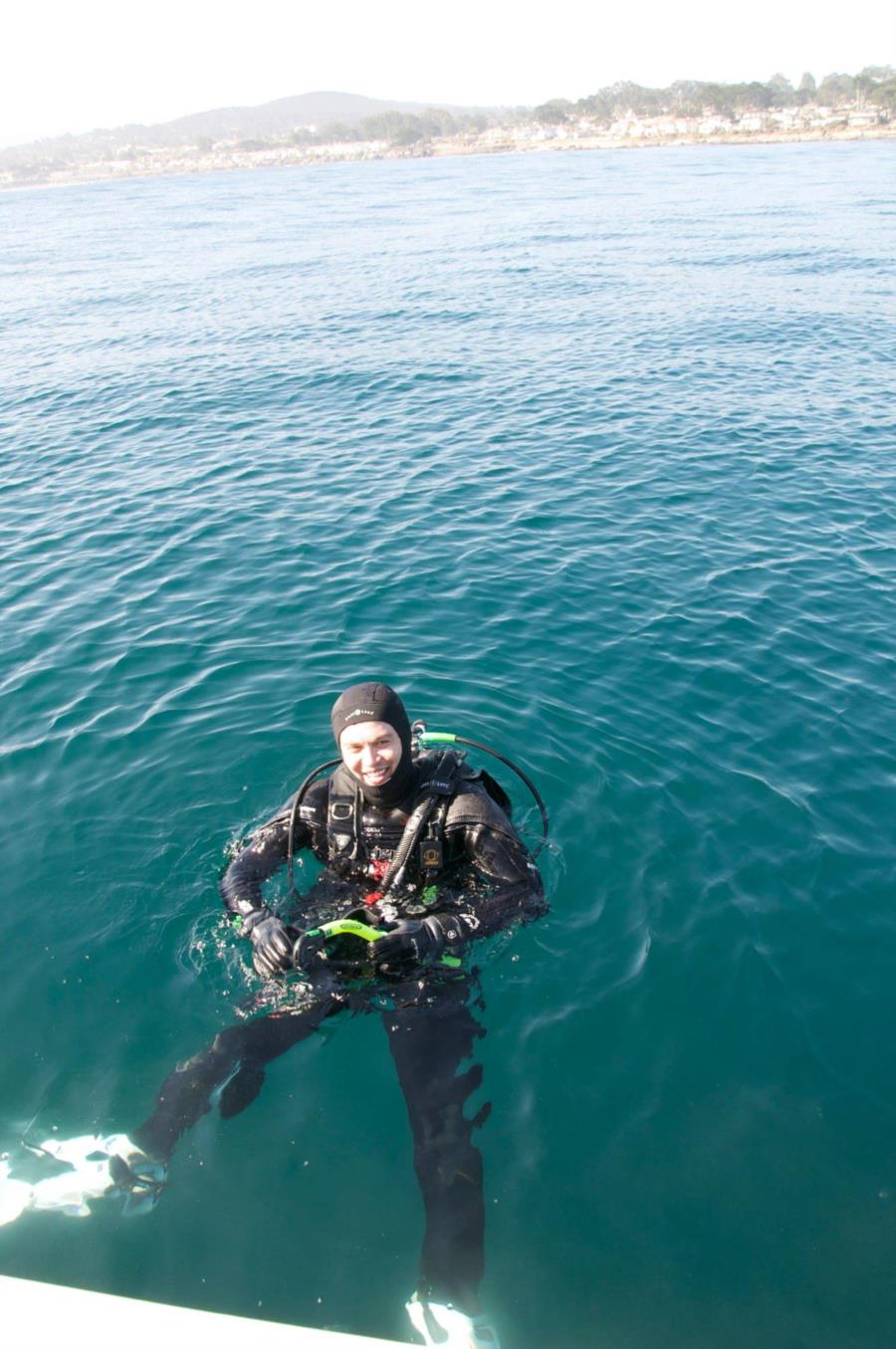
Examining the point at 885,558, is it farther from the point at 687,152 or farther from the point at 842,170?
the point at 687,152

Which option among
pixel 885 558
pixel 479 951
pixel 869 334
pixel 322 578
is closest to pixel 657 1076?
pixel 479 951

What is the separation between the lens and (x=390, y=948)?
5.29 m

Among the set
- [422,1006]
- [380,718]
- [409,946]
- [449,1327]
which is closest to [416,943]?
[409,946]

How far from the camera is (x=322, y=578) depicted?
39.3ft

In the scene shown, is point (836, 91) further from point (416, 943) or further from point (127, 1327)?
point (127, 1327)

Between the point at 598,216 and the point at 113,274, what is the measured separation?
25.1 metres

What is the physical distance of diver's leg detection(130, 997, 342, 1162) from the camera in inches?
201

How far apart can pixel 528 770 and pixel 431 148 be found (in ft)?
572

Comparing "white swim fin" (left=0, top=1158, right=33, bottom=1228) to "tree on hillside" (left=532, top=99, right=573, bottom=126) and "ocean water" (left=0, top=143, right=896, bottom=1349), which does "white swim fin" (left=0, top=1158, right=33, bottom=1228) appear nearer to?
"ocean water" (left=0, top=143, right=896, bottom=1349)

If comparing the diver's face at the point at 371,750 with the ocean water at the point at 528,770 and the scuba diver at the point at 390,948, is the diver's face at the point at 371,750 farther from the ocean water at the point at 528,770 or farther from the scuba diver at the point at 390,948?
the ocean water at the point at 528,770

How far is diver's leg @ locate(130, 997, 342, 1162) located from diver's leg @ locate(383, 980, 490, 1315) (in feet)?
2.12

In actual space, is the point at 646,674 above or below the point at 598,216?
below

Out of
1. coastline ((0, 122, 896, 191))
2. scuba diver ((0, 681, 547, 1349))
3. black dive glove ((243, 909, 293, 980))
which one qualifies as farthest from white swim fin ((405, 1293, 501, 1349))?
coastline ((0, 122, 896, 191))

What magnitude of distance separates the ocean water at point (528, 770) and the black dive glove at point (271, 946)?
0.69m
